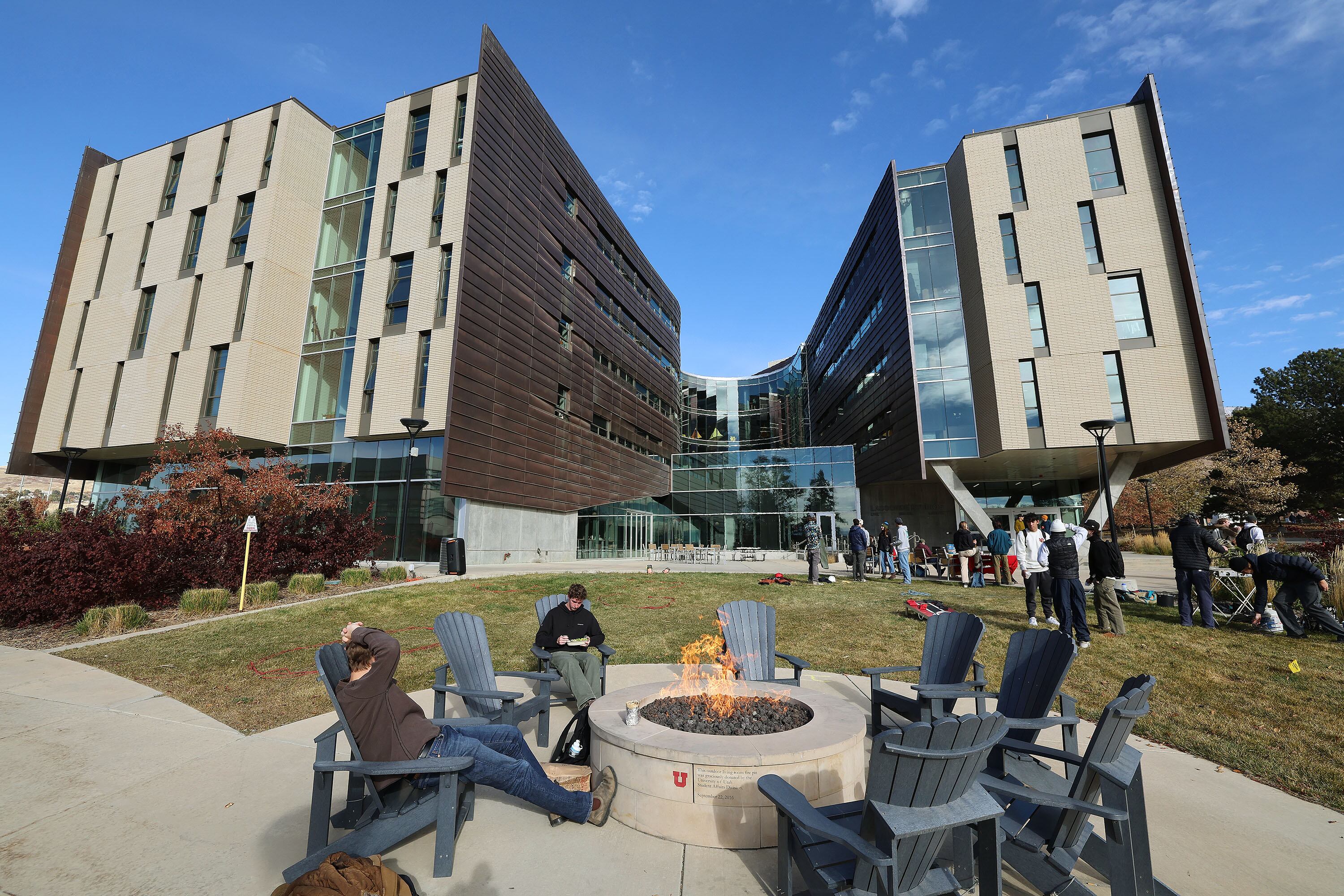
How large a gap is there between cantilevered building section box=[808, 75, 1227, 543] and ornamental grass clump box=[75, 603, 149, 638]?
2576 cm

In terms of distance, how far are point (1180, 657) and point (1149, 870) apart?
6.69 meters

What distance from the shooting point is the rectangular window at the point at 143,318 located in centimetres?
2492

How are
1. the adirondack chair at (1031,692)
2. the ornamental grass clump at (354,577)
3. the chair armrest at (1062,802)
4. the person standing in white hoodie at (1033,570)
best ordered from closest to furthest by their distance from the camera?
the chair armrest at (1062,802) → the adirondack chair at (1031,692) → the person standing in white hoodie at (1033,570) → the ornamental grass clump at (354,577)

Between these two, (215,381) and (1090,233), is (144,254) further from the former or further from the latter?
(1090,233)

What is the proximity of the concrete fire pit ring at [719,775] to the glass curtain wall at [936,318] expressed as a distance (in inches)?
949

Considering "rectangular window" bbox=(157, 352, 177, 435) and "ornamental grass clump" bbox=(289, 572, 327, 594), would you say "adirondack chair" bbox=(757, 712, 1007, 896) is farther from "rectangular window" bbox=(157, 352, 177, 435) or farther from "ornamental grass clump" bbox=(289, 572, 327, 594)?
"rectangular window" bbox=(157, 352, 177, 435)

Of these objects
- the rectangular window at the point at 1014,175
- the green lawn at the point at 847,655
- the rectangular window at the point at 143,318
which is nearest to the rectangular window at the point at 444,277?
the green lawn at the point at 847,655

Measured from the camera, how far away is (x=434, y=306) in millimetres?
20516

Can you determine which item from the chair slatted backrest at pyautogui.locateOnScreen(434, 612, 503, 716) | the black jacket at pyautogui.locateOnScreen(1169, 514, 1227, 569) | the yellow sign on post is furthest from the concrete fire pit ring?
the yellow sign on post

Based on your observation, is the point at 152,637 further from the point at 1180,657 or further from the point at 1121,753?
the point at 1180,657

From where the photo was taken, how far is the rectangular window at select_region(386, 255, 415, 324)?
21.2m

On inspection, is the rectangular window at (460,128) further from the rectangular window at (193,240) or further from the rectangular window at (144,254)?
the rectangular window at (144,254)

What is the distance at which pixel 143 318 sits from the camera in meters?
25.3

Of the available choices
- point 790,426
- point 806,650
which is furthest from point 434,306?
point 790,426
